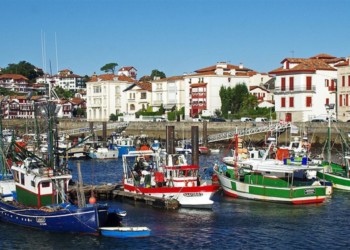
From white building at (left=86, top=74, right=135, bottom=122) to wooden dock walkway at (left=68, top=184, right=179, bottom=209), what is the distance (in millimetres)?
85563

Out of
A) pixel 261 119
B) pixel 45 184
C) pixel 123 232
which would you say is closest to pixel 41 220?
pixel 45 184

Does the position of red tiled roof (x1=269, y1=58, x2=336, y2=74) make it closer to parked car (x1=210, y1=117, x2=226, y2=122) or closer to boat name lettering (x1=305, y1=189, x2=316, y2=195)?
parked car (x1=210, y1=117, x2=226, y2=122)

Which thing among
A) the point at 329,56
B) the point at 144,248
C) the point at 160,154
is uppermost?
the point at 329,56

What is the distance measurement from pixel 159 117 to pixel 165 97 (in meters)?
9.80

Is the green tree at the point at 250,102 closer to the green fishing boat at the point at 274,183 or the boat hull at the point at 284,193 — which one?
the green fishing boat at the point at 274,183

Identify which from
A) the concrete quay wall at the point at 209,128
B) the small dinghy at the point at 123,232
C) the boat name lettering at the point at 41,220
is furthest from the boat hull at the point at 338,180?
the boat name lettering at the point at 41,220

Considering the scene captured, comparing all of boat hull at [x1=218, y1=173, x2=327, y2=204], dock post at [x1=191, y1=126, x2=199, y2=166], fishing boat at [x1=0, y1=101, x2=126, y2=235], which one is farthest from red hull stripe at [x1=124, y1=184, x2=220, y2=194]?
dock post at [x1=191, y1=126, x2=199, y2=166]

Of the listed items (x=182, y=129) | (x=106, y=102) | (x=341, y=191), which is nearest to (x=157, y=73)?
(x=106, y=102)

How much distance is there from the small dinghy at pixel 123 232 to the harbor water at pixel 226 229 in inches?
9.8

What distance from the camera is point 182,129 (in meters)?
97.9

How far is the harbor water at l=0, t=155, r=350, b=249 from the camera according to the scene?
99.0ft

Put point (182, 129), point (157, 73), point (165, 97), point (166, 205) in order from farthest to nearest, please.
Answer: point (157, 73), point (165, 97), point (182, 129), point (166, 205)

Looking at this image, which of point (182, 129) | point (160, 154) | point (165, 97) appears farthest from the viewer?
point (165, 97)

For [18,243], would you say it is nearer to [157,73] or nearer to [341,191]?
[341,191]
